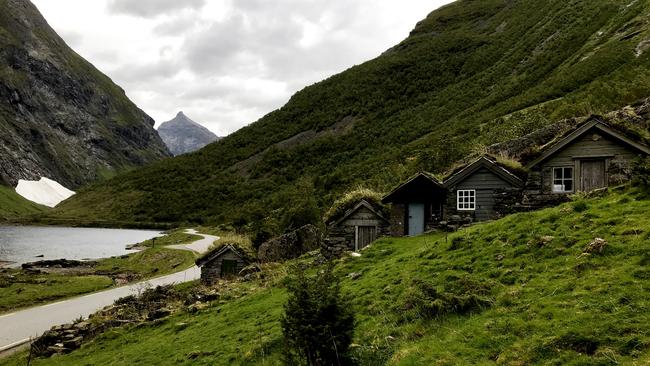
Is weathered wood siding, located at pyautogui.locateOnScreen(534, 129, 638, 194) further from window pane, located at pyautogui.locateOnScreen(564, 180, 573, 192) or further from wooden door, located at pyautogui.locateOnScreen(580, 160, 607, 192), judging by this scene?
window pane, located at pyautogui.locateOnScreen(564, 180, 573, 192)

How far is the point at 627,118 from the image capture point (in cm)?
2702

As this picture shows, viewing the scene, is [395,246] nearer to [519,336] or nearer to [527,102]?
[519,336]

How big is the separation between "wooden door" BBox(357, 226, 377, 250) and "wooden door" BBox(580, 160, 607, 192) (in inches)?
499

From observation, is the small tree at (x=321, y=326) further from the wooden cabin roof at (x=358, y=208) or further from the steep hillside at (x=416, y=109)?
the steep hillside at (x=416, y=109)

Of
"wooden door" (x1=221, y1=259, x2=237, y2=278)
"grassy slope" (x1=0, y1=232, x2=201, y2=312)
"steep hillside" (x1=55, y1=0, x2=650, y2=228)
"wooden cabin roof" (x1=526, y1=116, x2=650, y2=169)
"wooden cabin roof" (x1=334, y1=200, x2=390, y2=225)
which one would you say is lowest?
"grassy slope" (x1=0, y1=232, x2=201, y2=312)

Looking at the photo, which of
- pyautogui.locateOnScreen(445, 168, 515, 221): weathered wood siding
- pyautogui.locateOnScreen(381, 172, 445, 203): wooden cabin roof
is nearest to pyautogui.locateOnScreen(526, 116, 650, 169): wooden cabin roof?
pyautogui.locateOnScreen(445, 168, 515, 221): weathered wood siding

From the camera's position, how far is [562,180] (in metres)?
25.8

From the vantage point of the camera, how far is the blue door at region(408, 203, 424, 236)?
30.3 m

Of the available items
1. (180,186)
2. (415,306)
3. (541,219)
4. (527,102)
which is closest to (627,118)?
(541,219)

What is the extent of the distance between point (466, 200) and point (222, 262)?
20078 millimetres

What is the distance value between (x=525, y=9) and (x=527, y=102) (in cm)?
8321

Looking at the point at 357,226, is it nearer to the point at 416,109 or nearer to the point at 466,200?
the point at 466,200

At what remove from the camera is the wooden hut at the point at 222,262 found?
3891cm

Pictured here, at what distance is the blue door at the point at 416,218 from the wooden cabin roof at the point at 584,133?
21.9 feet
